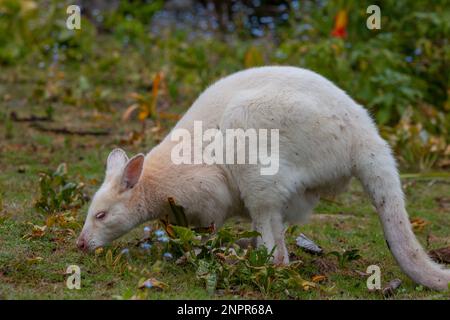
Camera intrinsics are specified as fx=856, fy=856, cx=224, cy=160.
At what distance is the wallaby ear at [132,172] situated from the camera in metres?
4.99

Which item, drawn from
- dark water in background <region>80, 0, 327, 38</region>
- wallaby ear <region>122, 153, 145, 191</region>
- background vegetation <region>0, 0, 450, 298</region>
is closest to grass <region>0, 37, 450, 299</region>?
background vegetation <region>0, 0, 450, 298</region>

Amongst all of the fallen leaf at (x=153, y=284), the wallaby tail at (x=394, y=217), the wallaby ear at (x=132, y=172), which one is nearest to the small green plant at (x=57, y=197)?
the wallaby ear at (x=132, y=172)

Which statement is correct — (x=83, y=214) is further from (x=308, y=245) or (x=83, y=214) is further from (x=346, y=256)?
(x=346, y=256)

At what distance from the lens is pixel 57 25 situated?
10.9 m

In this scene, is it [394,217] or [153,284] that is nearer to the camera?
[153,284]

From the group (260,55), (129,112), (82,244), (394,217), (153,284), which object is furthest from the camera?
(260,55)

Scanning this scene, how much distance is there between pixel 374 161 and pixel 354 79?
397 centimetres

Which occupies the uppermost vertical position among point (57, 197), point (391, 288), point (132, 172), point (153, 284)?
point (132, 172)

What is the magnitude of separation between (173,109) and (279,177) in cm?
452

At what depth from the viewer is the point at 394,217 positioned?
189 inches

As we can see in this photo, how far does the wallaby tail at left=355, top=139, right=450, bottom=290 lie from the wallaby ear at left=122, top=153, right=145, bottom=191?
4.13ft

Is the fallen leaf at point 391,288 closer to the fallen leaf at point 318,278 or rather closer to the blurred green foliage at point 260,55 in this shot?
the fallen leaf at point 318,278

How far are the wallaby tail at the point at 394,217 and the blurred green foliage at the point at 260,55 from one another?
2.86 meters

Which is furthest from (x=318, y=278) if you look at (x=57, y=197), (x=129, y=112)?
(x=129, y=112)
